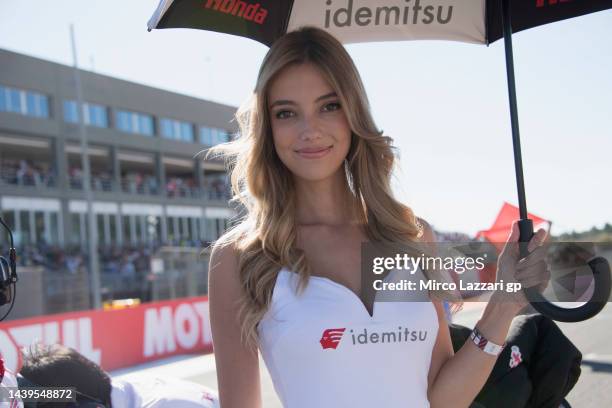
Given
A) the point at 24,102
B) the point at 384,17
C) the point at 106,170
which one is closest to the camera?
the point at 384,17

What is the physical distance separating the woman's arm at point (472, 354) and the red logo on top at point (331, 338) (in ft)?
1.26

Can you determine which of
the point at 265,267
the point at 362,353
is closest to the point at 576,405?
the point at 362,353

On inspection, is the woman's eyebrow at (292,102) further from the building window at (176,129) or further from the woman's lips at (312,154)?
the building window at (176,129)

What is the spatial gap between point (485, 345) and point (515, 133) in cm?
63

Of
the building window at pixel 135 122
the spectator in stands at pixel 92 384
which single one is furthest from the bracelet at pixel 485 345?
the building window at pixel 135 122

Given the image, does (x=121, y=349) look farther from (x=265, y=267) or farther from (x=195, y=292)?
(x=265, y=267)

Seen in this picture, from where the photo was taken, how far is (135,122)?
124 ft

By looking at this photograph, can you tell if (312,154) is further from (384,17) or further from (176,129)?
(176,129)

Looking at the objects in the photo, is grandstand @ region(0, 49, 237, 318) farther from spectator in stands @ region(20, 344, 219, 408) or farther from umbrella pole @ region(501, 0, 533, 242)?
umbrella pole @ region(501, 0, 533, 242)

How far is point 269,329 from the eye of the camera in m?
1.81

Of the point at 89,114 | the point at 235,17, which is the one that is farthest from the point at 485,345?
the point at 89,114

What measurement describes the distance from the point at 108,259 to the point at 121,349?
18.5 m

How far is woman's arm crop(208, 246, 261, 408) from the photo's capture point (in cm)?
181

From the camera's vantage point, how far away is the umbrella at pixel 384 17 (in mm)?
2078
